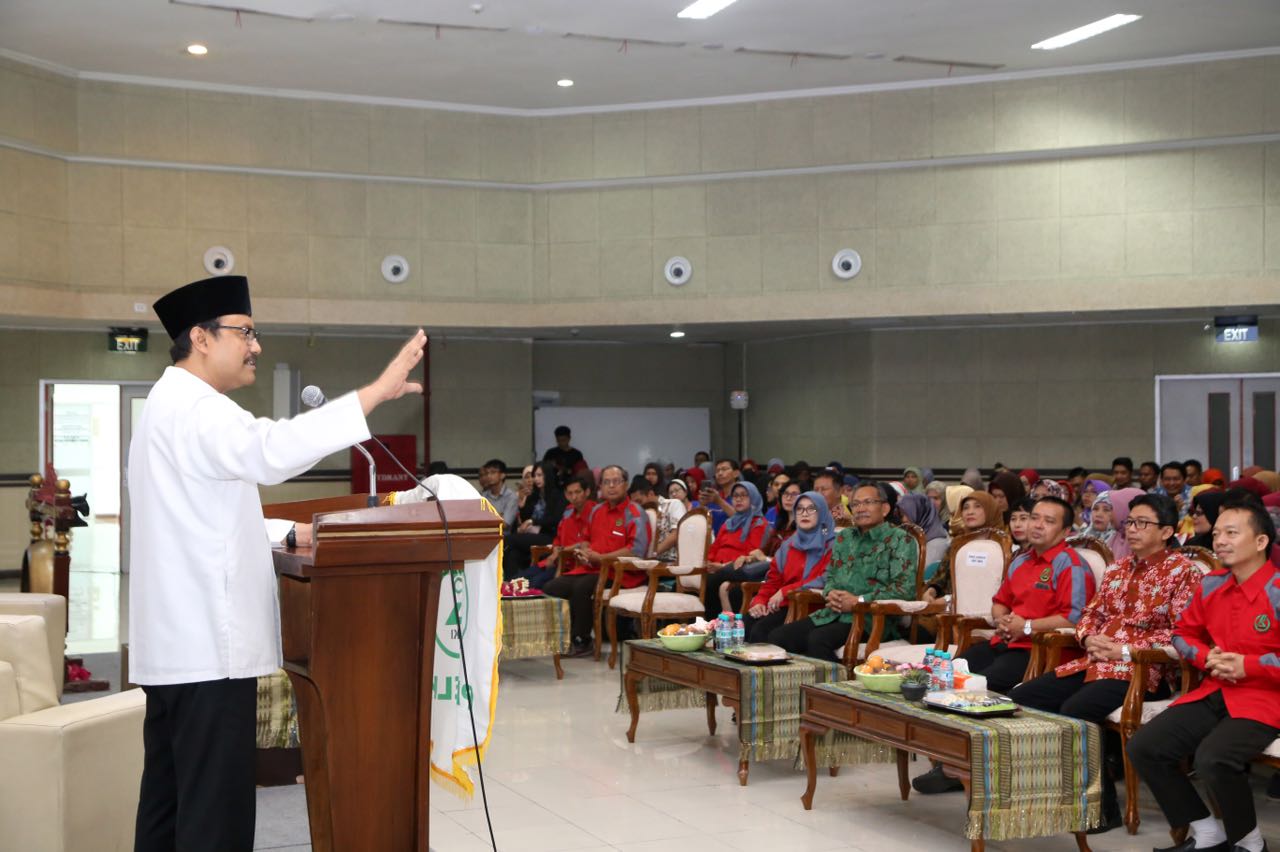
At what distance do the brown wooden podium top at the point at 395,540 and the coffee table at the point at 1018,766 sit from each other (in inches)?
96.7

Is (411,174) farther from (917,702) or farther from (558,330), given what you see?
(917,702)

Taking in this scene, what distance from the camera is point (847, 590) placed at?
691 centimetres

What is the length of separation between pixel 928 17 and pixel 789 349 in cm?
528

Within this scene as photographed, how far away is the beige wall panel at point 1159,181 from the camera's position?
12430mm

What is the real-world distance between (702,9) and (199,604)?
925cm

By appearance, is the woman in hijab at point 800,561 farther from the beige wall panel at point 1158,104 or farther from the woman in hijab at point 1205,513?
the beige wall panel at point 1158,104

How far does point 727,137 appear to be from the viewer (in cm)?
1377

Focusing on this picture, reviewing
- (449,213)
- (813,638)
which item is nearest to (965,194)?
(449,213)

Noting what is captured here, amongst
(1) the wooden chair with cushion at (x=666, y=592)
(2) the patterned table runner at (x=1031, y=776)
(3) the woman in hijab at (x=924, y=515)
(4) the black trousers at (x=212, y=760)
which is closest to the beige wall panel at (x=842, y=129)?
(1) the wooden chair with cushion at (x=666, y=592)

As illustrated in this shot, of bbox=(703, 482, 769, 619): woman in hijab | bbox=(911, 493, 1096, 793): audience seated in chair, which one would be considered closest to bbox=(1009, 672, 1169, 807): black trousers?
bbox=(911, 493, 1096, 793): audience seated in chair

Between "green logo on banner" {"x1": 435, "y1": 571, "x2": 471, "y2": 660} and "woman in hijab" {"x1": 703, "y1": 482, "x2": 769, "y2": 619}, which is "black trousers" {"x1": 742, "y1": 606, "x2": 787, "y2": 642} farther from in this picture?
"green logo on banner" {"x1": 435, "y1": 571, "x2": 471, "y2": 660}

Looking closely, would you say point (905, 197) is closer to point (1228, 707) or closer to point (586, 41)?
point (586, 41)

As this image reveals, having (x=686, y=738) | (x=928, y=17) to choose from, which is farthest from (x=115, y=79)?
(x=686, y=738)

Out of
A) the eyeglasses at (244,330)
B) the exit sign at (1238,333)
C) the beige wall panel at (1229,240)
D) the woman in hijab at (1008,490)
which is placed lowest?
the woman in hijab at (1008,490)
